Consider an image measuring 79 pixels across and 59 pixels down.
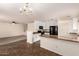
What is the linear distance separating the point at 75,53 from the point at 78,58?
311cm

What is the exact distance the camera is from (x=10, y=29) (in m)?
13.5

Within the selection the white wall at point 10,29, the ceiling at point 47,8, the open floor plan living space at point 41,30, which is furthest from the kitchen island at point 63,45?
the white wall at point 10,29

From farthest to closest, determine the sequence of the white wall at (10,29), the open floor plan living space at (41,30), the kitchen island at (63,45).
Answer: the white wall at (10,29) < the open floor plan living space at (41,30) < the kitchen island at (63,45)

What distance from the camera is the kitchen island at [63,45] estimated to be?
12.5 ft

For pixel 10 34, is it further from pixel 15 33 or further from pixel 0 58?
pixel 0 58

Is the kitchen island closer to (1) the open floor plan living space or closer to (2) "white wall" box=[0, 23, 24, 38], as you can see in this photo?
(1) the open floor plan living space

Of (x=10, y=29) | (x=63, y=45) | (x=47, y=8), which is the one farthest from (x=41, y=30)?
(x=63, y=45)

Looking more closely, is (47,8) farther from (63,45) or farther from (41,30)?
(41,30)

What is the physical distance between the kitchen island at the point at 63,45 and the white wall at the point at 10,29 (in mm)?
7732

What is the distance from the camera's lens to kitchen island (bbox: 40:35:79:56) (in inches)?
150

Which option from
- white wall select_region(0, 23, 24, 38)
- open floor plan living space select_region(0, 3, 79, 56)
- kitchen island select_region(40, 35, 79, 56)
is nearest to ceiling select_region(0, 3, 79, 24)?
open floor plan living space select_region(0, 3, 79, 56)

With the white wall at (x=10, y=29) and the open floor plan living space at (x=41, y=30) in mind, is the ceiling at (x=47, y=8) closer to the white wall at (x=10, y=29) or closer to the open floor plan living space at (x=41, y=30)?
the open floor plan living space at (x=41, y=30)

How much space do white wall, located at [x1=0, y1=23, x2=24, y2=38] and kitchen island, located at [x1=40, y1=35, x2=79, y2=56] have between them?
7732mm

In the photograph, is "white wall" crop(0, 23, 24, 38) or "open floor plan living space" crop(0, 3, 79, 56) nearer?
"open floor plan living space" crop(0, 3, 79, 56)
